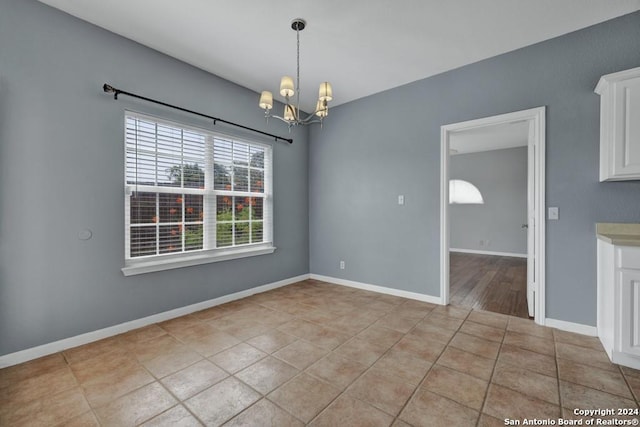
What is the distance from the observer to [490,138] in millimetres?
5945

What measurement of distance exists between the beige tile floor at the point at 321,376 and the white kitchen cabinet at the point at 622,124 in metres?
1.50

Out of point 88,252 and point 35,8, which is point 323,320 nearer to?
point 88,252

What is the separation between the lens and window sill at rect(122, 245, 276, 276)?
9.10ft

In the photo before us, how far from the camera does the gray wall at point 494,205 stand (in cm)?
676

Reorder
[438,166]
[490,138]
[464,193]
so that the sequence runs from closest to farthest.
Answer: [438,166], [490,138], [464,193]

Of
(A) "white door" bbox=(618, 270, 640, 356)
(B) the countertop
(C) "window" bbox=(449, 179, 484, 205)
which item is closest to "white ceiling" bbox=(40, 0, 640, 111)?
(B) the countertop

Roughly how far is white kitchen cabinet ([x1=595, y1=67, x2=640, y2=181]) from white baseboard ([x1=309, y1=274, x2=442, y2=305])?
2087 mm

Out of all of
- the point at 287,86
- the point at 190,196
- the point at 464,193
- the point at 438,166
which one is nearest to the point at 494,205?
the point at 464,193

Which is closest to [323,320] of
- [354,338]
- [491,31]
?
[354,338]

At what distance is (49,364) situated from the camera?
7.09 ft

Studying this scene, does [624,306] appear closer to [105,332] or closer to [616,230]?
[616,230]

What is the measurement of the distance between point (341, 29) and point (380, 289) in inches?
125

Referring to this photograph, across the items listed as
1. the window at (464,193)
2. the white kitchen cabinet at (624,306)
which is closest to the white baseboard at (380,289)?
the white kitchen cabinet at (624,306)

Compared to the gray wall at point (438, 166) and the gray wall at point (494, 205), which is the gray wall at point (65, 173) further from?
the gray wall at point (494, 205)
